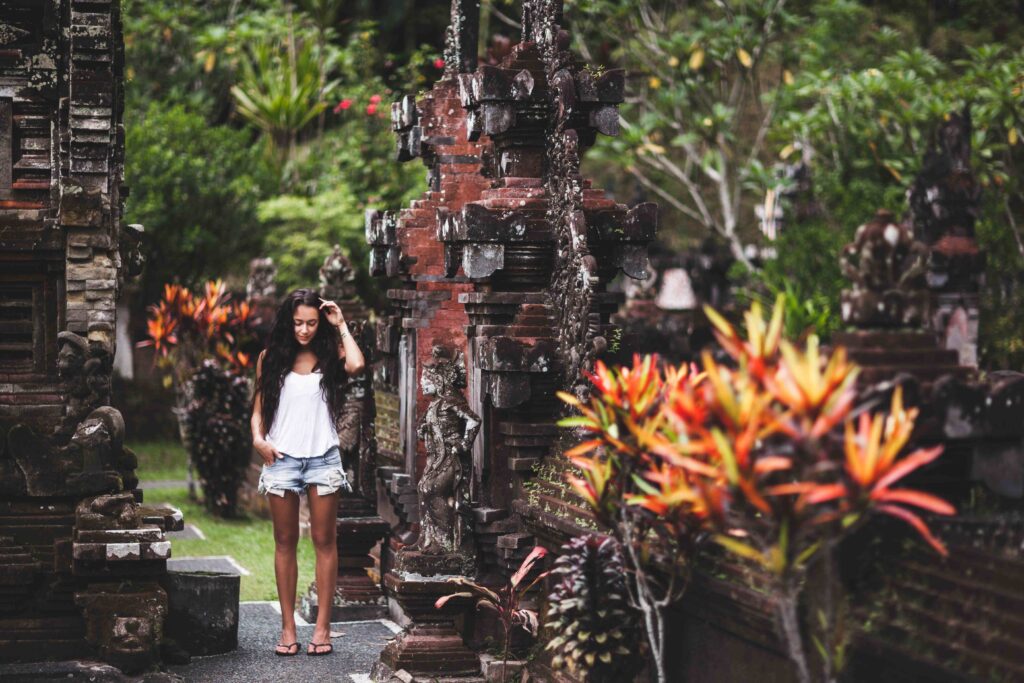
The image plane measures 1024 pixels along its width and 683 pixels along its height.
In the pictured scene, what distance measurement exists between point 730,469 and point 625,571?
1.45m

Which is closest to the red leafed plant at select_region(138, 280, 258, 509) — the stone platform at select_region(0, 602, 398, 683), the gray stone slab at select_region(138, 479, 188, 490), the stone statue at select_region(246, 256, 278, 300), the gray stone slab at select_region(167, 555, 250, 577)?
the stone statue at select_region(246, 256, 278, 300)

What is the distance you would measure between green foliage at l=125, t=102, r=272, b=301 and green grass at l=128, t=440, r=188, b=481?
2.20 meters

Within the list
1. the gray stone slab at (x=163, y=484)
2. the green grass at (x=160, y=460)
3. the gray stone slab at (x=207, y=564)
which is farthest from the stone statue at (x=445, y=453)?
the green grass at (x=160, y=460)

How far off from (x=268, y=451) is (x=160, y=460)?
11988mm

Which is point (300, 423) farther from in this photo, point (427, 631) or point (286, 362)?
point (427, 631)

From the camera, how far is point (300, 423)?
745cm

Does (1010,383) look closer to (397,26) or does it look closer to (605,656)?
(605,656)

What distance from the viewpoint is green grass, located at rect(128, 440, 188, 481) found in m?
17.6

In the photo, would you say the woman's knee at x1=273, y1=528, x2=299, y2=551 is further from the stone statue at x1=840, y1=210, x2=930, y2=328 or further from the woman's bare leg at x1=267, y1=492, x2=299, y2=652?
the stone statue at x1=840, y1=210, x2=930, y2=328

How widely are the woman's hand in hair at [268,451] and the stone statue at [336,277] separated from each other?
3.14 m

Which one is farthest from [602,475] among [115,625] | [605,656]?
[115,625]

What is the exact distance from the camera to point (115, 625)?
23.0 feet

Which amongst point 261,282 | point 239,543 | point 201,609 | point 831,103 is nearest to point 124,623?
point 201,609

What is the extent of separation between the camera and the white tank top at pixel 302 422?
7449 millimetres
